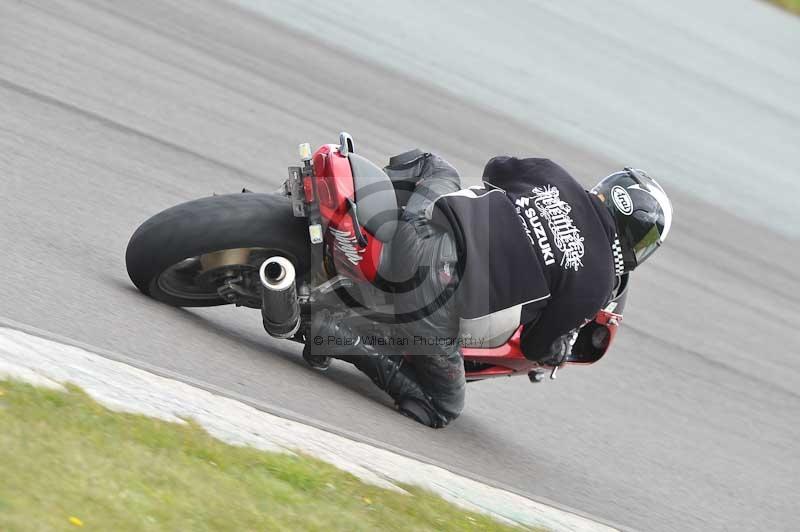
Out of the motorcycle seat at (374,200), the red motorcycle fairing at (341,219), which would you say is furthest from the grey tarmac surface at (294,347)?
the motorcycle seat at (374,200)

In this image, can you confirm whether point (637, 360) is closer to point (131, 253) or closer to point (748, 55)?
point (131, 253)

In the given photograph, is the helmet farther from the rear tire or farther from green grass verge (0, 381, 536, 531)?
green grass verge (0, 381, 536, 531)

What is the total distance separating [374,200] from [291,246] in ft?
1.35

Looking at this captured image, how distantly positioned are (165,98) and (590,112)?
5835 millimetres

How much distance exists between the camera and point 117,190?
6.97 metres

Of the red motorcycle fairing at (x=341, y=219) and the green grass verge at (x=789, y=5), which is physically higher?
the green grass verge at (x=789, y=5)

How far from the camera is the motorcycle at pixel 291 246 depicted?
4.96 meters

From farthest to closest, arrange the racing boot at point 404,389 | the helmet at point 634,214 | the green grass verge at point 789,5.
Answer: the green grass verge at point 789,5 → the racing boot at point 404,389 → the helmet at point 634,214

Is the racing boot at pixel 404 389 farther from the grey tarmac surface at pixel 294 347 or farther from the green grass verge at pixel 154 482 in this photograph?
the green grass verge at pixel 154 482

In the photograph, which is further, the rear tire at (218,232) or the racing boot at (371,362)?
the racing boot at (371,362)

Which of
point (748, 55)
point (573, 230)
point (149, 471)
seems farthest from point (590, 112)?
point (149, 471)

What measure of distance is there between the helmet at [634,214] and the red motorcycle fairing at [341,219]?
44.9 inches

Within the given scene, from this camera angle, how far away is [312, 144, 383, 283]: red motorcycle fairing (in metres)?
4.97

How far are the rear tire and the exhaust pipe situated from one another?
97 mm
